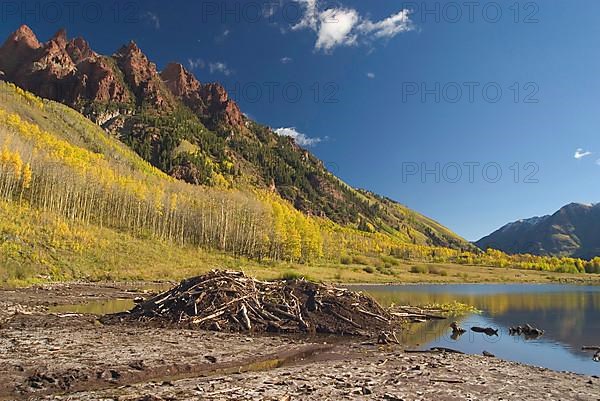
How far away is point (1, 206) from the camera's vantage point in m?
74.8

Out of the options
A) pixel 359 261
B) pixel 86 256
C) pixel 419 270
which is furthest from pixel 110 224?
pixel 419 270

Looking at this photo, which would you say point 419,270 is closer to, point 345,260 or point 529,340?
point 345,260

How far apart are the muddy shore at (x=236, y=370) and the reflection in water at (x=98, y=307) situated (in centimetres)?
722

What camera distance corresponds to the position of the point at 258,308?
27.2 m

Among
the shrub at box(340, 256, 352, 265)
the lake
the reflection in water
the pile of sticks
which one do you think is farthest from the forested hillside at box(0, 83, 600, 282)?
the lake

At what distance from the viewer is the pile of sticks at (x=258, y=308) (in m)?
Answer: 25.9

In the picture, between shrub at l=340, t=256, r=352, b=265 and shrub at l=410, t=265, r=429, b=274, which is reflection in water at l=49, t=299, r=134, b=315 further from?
shrub at l=410, t=265, r=429, b=274

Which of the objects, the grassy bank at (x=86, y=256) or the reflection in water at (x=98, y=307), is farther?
the grassy bank at (x=86, y=256)

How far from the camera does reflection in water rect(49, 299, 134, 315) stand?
31.2 m

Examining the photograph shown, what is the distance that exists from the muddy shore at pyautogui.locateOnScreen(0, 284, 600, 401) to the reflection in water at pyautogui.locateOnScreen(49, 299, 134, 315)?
23.7ft

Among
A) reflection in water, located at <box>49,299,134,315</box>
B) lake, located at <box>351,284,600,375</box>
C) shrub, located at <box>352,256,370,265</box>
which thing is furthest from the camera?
shrub, located at <box>352,256,370,265</box>

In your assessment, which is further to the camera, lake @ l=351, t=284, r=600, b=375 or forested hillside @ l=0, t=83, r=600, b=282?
forested hillside @ l=0, t=83, r=600, b=282

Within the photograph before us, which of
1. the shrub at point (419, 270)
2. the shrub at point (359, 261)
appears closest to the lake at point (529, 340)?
the shrub at point (419, 270)

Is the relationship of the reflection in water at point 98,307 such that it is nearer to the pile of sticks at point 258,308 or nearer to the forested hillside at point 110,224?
the pile of sticks at point 258,308
